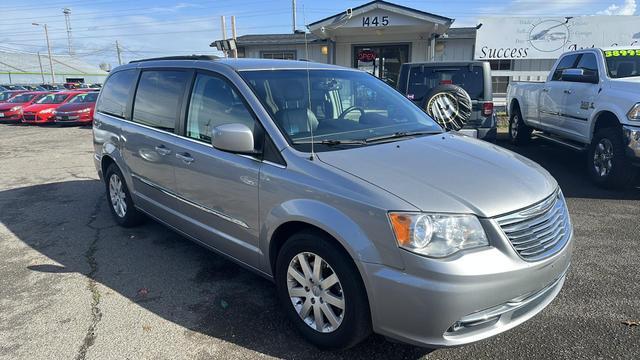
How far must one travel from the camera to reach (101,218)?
576 cm

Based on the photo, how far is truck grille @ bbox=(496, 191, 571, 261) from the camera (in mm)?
2439

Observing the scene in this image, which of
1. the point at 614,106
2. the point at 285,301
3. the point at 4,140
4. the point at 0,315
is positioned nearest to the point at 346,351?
the point at 285,301

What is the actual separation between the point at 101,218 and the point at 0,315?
2.44 m

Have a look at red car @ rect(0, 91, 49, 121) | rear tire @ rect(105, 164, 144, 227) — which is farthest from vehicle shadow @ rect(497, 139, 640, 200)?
red car @ rect(0, 91, 49, 121)

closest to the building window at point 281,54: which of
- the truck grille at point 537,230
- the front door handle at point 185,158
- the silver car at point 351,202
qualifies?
the silver car at point 351,202

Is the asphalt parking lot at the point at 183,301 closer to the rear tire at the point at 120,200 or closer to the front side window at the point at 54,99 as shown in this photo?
the rear tire at the point at 120,200

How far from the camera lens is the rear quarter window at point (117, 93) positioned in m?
4.97

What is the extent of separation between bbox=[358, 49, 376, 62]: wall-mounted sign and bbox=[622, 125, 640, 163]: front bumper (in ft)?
40.6

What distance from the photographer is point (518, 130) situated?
992 cm

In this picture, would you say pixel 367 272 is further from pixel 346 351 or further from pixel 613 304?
pixel 613 304

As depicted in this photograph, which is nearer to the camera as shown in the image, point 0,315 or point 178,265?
point 0,315

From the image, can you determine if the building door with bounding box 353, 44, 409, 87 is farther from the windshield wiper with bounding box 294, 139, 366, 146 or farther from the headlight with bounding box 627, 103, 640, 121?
the windshield wiper with bounding box 294, 139, 366, 146

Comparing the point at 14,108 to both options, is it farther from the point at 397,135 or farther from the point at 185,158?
the point at 397,135

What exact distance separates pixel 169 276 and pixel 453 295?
2.68 m
